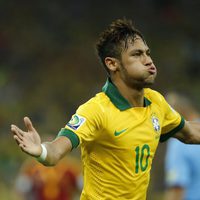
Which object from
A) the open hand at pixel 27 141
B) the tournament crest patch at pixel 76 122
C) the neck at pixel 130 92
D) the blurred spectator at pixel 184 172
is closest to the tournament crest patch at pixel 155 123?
the neck at pixel 130 92

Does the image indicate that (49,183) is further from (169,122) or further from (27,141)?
(27,141)

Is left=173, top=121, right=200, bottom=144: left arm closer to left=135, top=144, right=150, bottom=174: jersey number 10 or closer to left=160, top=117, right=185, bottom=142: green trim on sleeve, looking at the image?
left=160, top=117, right=185, bottom=142: green trim on sleeve

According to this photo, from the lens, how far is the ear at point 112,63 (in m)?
6.31

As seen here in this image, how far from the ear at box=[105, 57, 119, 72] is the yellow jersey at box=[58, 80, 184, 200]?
0.12m

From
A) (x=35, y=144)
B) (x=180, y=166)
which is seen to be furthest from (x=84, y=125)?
(x=180, y=166)

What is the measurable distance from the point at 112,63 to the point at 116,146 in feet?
1.97

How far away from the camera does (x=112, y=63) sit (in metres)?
6.33

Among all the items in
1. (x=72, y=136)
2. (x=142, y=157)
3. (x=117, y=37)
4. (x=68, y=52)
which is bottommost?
(x=142, y=157)

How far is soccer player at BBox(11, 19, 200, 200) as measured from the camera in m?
6.11

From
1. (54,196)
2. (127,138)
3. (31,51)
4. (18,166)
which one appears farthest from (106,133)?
(31,51)

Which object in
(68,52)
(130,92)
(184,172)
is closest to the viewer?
(130,92)

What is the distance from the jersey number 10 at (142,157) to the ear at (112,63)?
22.8 inches

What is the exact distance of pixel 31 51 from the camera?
1764 cm

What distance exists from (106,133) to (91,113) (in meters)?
0.19
